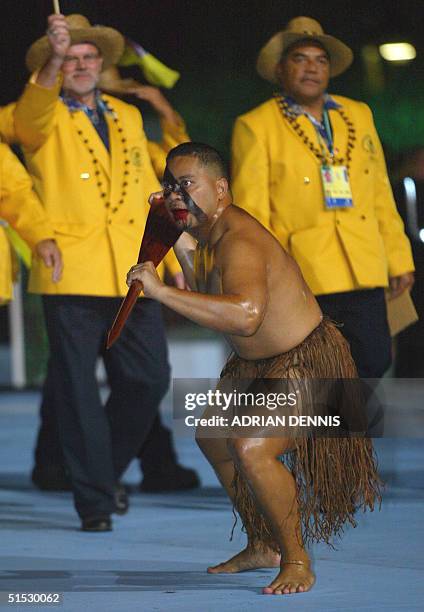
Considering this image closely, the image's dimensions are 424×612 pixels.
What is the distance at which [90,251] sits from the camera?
5629 millimetres

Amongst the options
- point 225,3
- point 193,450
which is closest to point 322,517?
point 193,450

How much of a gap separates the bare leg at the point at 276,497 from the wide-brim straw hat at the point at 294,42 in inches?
85.6

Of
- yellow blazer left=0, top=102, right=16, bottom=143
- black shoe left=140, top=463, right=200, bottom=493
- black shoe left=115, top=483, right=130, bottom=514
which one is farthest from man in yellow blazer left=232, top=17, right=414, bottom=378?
black shoe left=140, top=463, right=200, bottom=493

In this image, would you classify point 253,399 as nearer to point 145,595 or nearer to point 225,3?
point 145,595

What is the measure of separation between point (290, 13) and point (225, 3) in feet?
3.30

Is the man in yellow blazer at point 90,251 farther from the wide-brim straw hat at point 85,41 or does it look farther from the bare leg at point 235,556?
the bare leg at point 235,556

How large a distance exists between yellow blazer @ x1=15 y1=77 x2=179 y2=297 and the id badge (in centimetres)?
71

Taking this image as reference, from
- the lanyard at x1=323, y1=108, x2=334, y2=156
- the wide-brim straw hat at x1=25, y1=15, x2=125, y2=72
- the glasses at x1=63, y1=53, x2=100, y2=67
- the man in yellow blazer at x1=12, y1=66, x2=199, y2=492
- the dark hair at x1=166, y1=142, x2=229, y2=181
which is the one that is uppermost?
the wide-brim straw hat at x1=25, y1=15, x2=125, y2=72

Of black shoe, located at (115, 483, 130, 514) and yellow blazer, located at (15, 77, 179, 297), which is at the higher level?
yellow blazer, located at (15, 77, 179, 297)

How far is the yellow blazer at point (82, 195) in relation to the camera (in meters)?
5.57

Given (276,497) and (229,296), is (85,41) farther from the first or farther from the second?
Result: (276,497)

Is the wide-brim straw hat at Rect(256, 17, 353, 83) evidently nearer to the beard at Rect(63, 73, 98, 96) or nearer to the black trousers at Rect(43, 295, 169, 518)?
the beard at Rect(63, 73, 98, 96)

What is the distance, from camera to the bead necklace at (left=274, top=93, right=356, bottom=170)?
5.70 metres

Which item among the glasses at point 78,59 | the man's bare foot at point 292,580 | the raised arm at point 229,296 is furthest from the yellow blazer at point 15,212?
the man's bare foot at point 292,580
